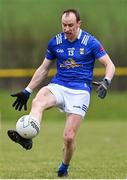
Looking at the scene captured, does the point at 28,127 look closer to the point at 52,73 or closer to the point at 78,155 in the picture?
the point at 78,155

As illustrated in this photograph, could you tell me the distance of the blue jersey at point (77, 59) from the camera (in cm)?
966

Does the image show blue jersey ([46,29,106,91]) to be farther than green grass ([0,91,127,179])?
No

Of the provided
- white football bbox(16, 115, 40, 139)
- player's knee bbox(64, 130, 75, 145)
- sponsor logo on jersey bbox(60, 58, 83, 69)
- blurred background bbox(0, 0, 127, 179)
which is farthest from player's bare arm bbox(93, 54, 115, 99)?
blurred background bbox(0, 0, 127, 179)

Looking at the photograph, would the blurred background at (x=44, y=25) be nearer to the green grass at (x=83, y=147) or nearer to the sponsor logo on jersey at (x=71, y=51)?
the green grass at (x=83, y=147)

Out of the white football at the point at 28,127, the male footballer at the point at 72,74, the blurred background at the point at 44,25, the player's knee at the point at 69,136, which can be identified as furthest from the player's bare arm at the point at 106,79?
the blurred background at the point at 44,25

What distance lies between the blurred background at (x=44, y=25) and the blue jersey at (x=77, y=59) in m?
16.5

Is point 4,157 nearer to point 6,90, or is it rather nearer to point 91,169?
point 91,169

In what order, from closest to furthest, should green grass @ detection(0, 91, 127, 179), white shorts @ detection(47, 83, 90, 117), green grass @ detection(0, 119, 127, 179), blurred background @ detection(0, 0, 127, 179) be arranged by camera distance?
white shorts @ detection(47, 83, 90, 117), green grass @ detection(0, 119, 127, 179), green grass @ detection(0, 91, 127, 179), blurred background @ detection(0, 0, 127, 179)

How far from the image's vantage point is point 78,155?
13.2m

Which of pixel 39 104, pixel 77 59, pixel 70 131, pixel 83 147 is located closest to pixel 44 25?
pixel 83 147

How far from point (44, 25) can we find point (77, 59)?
721 inches

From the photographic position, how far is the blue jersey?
31.7ft

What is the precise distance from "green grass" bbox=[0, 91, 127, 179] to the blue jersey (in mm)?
1205

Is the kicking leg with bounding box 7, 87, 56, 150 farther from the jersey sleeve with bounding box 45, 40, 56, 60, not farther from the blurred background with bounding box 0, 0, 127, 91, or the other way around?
the blurred background with bounding box 0, 0, 127, 91
